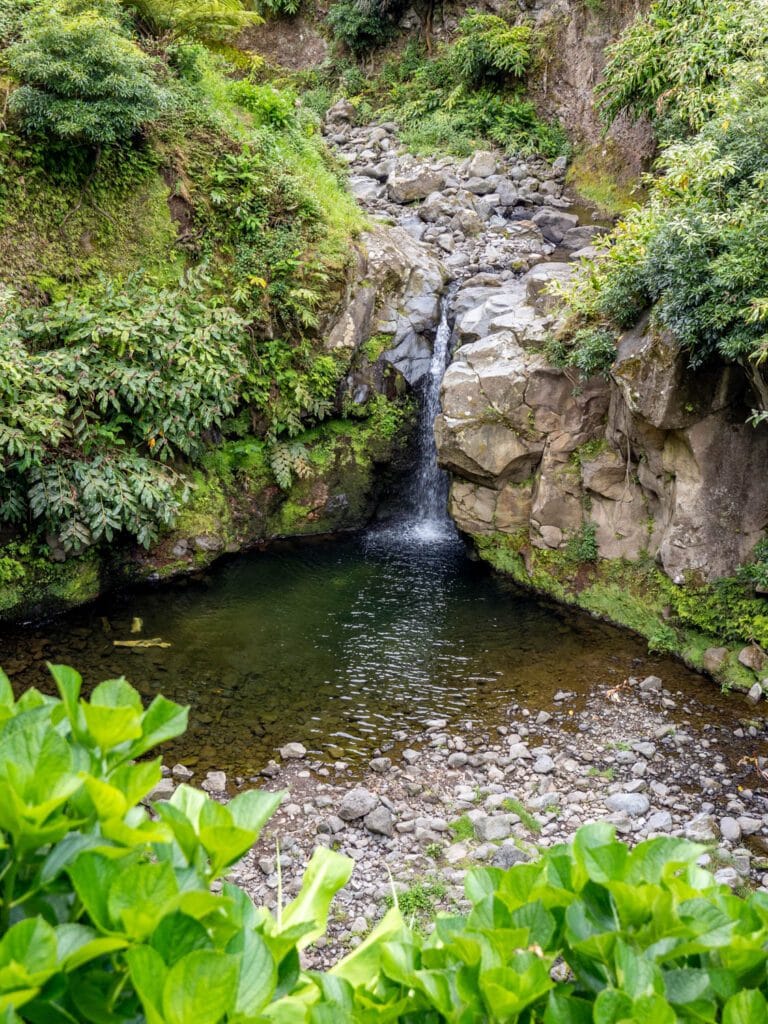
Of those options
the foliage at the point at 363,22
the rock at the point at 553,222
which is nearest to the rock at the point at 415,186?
the rock at the point at 553,222

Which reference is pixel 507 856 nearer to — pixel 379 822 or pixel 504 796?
pixel 504 796

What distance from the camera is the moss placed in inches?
611

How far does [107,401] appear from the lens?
29.2ft

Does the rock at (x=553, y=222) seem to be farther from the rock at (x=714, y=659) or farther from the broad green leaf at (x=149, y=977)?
the broad green leaf at (x=149, y=977)

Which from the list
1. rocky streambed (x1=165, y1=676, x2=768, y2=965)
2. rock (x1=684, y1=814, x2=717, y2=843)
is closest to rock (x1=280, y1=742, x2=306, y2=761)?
rocky streambed (x1=165, y1=676, x2=768, y2=965)

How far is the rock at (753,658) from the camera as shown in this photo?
7398 millimetres

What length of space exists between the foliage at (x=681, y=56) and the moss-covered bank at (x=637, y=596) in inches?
229

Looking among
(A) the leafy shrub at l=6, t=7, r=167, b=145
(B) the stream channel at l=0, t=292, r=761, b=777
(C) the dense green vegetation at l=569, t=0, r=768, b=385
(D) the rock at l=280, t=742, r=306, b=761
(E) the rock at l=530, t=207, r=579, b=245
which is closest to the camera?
(D) the rock at l=280, t=742, r=306, b=761

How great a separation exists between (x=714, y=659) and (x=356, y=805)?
421 cm

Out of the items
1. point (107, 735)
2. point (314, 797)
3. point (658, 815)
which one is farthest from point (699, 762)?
point (107, 735)

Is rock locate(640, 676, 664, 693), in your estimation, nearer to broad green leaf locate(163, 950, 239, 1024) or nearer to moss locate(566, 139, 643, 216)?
broad green leaf locate(163, 950, 239, 1024)

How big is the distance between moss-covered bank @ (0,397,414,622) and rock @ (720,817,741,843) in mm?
7161

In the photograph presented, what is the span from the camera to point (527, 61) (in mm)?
17938

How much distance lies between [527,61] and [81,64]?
12576 millimetres
